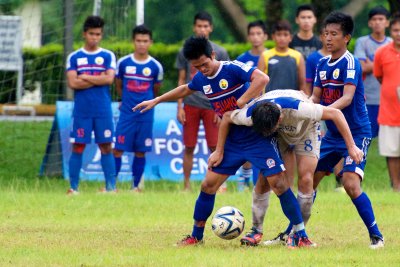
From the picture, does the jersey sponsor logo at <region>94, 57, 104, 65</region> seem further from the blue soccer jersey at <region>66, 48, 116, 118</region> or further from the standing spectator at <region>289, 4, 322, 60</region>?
Result: the standing spectator at <region>289, 4, 322, 60</region>

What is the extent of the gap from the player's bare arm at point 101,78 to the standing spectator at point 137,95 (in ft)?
1.30

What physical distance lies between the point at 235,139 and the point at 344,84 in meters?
1.07

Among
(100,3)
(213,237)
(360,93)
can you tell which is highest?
(100,3)

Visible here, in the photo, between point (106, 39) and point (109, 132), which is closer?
point (109, 132)

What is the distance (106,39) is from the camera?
55.2ft

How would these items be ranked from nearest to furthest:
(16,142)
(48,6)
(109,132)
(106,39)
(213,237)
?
(213,237), (109,132), (106,39), (16,142), (48,6)

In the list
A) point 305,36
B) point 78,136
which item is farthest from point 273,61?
point 78,136

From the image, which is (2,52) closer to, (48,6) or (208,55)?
(48,6)

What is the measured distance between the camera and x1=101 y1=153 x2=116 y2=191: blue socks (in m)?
14.1

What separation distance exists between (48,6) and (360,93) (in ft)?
46.9

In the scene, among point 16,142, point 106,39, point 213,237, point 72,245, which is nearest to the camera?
point 72,245

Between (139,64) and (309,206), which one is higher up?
(139,64)

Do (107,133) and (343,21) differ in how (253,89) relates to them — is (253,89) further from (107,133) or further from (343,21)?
(107,133)

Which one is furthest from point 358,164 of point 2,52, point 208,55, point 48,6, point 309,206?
point 48,6
